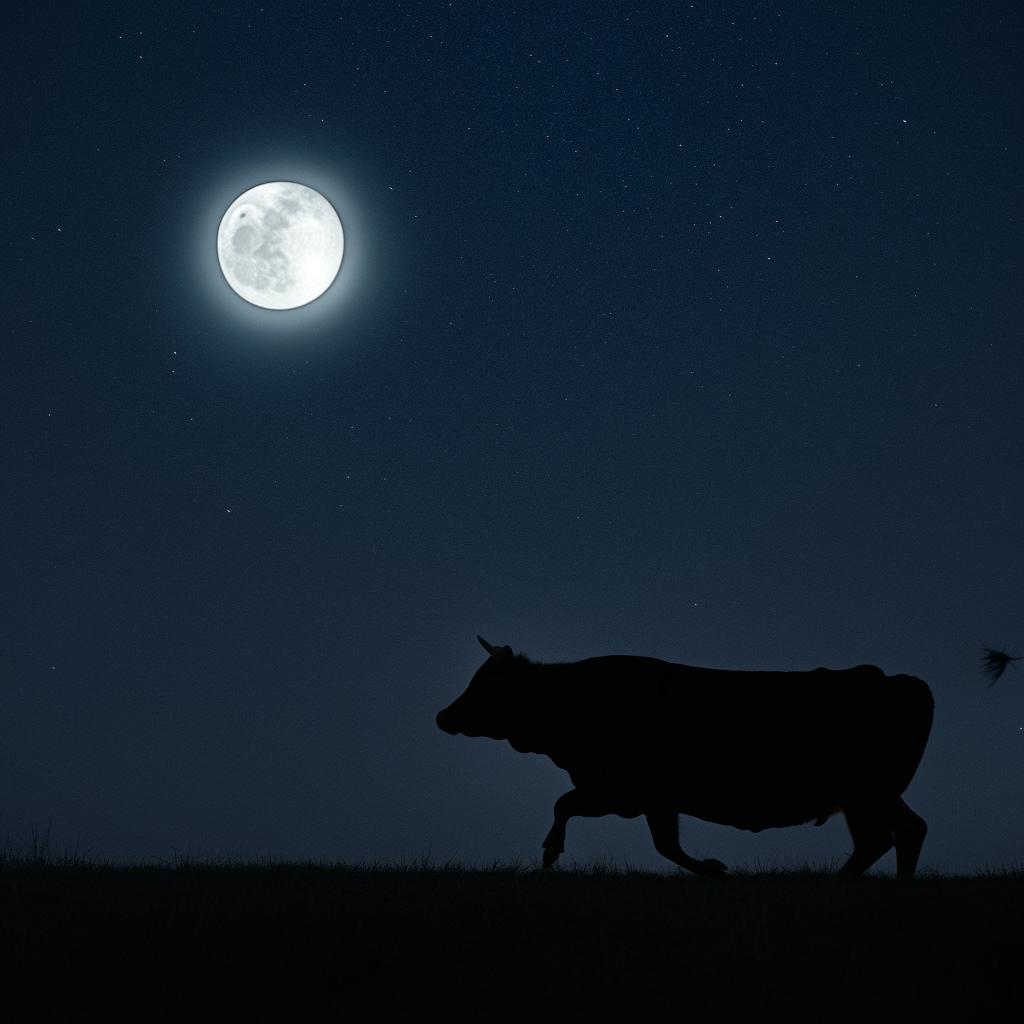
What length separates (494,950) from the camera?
7.42 meters

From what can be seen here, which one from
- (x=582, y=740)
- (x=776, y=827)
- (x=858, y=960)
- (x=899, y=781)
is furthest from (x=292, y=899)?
(x=899, y=781)

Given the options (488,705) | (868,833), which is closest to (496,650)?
(488,705)

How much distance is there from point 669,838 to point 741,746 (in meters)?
Answer: 1.47

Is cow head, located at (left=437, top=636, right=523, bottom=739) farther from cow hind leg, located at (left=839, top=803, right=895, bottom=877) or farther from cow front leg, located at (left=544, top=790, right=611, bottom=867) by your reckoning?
cow hind leg, located at (left=839, top=803, right=895, bottom=877)

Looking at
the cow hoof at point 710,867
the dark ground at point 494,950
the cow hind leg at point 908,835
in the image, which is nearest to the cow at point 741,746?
the cow hind leg at point 908,835

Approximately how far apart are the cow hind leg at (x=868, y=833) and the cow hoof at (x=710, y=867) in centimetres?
165

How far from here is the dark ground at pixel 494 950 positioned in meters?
6.56

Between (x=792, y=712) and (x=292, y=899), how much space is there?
6947 millimetres

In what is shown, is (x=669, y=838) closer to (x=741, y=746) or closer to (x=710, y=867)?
(x=710, y=867)

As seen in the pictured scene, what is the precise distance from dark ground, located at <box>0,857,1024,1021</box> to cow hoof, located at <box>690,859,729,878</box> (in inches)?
81.7

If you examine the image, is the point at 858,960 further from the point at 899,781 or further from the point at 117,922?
the point at 899,781

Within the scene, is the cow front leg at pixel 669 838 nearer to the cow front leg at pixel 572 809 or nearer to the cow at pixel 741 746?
the cow at pixel 741 746

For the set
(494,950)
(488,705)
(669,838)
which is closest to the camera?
(494,950)

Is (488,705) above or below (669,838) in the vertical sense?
above
